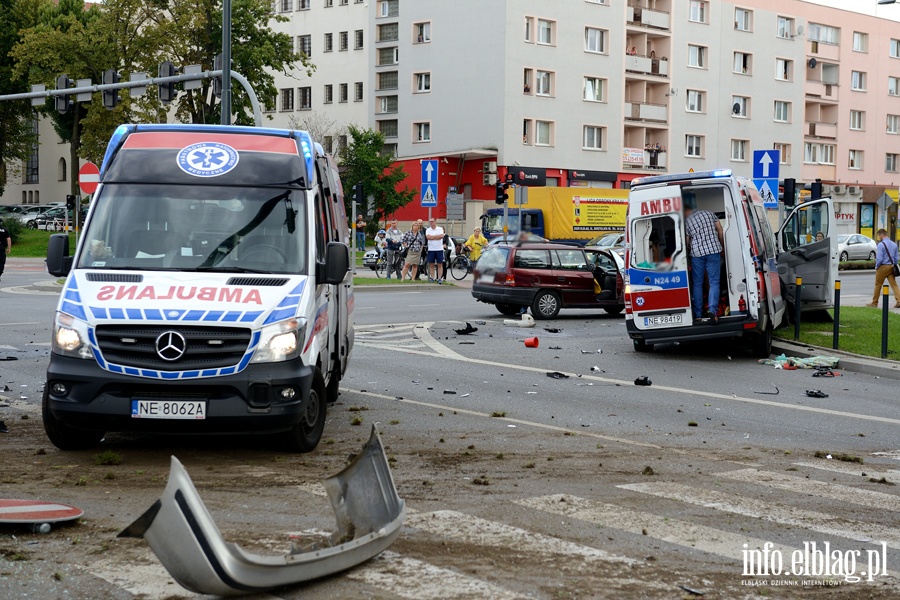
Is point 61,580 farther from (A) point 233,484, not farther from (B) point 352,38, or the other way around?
(B) point 352,38

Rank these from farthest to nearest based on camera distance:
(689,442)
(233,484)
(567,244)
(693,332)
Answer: (567,244) < (693,332) < (689,442) < (233,484)

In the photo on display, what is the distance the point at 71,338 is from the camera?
840 centimetres

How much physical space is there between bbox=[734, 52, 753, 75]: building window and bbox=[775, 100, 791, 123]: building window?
351cm

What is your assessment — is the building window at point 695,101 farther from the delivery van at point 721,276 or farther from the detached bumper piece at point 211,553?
the detached bumper piece at point 211,553

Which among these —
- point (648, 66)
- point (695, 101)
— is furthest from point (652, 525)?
point (695, 101)

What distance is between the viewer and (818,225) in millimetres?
20891

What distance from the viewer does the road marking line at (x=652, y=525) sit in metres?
6.30

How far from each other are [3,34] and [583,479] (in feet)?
226

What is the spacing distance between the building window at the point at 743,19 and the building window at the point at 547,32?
51.6 feet

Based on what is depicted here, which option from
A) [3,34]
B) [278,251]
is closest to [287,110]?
[3,34]

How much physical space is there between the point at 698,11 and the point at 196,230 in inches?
2599

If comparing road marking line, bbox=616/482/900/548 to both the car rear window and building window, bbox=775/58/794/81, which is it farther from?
building window, bbox=775/58/794/81

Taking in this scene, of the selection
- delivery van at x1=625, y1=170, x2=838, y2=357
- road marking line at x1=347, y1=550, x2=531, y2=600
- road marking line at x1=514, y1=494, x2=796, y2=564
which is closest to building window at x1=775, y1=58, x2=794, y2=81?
delivery van at x1=625, y1=170, x2=838, y2=357

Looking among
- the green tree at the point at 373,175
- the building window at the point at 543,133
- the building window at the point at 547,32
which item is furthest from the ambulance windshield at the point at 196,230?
the green tree at the point at 373,175
